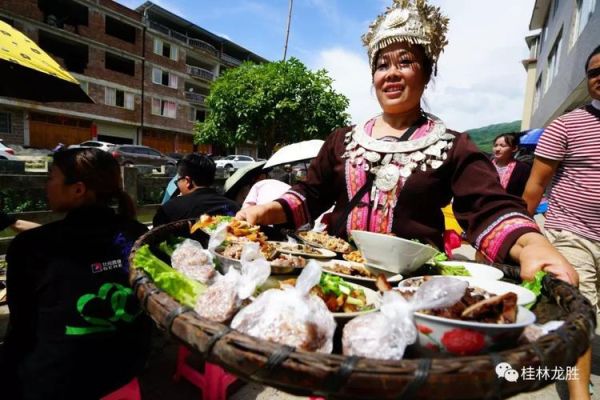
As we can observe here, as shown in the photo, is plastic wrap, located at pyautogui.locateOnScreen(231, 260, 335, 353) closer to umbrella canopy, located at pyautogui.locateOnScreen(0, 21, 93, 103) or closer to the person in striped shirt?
the person in striped shirt

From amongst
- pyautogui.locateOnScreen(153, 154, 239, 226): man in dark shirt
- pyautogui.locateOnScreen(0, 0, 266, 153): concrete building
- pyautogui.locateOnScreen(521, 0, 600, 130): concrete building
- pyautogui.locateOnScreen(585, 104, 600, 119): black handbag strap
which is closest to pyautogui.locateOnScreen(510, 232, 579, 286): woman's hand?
pyautogui.locateOnScreen(585, 104, 600, 119): black handbag strap

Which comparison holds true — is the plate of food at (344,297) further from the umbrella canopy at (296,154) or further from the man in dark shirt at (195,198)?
the umbrella canopy at (296,154)

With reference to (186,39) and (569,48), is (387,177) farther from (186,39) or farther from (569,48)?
(186,39)

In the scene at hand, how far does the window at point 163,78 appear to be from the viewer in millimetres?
28469

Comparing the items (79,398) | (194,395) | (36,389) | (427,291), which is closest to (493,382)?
(427,291)

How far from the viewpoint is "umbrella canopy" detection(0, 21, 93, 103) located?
270 centimetres

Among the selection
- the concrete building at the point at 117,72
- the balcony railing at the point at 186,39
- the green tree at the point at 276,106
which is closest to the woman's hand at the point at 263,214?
the green tree at the point at 276,106

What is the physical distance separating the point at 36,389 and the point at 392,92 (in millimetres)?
2237

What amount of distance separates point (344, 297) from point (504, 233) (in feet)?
2.13

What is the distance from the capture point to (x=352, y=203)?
1672mm

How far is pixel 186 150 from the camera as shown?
32.1 meters

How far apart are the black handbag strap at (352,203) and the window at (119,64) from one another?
2883 cm

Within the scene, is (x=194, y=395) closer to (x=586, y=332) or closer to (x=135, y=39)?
(x=586, y=332)

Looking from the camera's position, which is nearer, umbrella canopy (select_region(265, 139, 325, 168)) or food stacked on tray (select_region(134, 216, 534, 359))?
food stacked on tray (select_region(134, 216, 534, 359))
